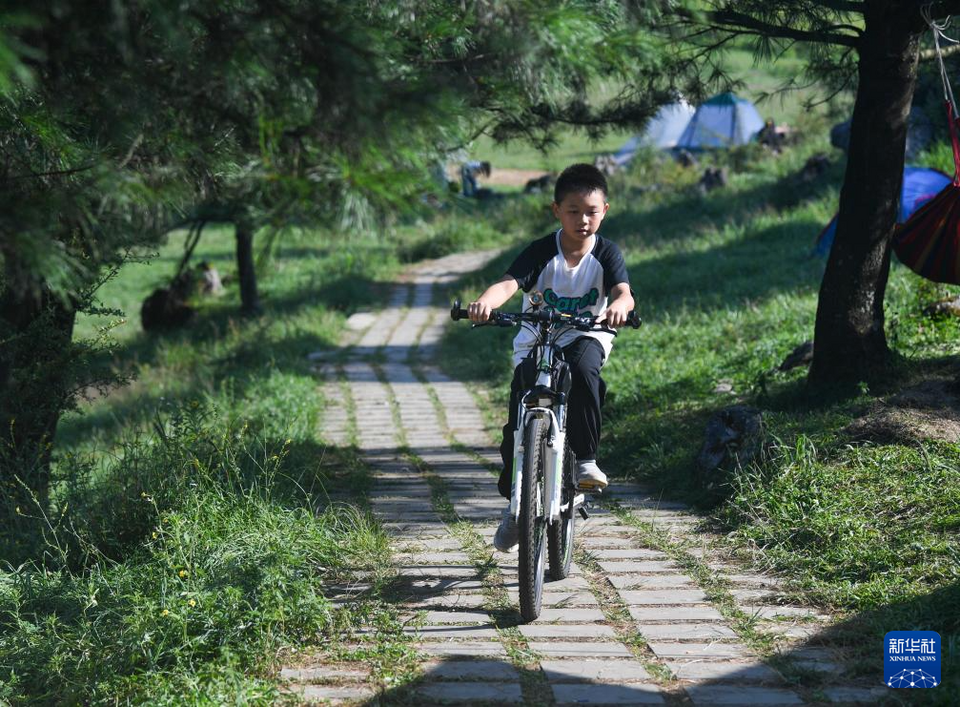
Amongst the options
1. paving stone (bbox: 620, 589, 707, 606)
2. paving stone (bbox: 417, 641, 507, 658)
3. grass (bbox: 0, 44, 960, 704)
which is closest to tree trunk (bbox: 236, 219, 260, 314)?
grass (bbox: 0, 44, 960, 704)

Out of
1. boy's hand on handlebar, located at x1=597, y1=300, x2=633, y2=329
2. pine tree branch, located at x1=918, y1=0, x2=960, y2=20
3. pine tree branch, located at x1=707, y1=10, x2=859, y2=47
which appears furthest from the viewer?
pine tree branch, located at x1=707, y1=10, x2=859, y2=47

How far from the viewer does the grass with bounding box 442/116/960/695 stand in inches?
173

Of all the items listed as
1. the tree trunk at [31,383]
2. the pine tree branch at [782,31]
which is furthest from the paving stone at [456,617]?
the pine tree branch at [782,31]

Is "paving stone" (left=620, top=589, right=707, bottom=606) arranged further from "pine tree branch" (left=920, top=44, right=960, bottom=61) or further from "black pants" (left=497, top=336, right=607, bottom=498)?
"pine tree branch" (left=920, top=44, right=960, bottom=61)

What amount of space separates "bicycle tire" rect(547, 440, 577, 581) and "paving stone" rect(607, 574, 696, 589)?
248 millimetres

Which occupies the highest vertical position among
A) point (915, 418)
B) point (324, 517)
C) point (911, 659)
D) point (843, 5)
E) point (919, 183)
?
point (843, 5)

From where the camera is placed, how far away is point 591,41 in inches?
151

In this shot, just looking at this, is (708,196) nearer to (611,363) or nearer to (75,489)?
(611,363)

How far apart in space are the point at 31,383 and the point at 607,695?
424 cm

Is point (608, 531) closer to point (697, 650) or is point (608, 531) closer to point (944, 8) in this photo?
point (697, 650)

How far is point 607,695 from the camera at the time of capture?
3.55 metres

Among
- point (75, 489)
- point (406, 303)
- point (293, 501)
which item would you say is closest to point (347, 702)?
point (293, 501)

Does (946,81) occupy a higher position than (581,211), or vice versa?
(946,81)

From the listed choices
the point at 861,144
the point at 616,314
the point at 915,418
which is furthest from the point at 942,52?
the point at 616,314
